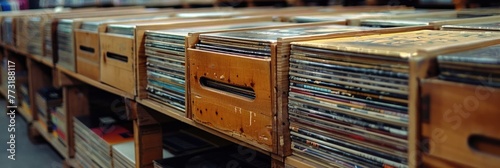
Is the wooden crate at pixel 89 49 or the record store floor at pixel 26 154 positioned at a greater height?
the wooden crate at pixel 89 49

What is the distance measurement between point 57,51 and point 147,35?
4.08ft

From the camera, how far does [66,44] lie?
256 centimetres

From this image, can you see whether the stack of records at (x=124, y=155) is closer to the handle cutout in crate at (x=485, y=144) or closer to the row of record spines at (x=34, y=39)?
the row of record spines at (x=34, y=39)

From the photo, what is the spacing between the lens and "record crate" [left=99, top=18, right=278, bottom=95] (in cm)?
172

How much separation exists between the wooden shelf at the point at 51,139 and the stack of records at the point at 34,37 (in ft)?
1.79

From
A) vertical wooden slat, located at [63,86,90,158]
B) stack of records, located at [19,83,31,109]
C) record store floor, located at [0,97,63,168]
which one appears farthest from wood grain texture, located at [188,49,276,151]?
stack of records, located at [19,83,31,109]

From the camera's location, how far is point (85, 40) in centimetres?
225

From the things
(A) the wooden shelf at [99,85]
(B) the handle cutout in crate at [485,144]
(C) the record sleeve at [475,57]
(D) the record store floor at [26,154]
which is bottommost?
(D) the record store floor at [26,154]

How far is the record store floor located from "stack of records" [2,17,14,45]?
0.66 m

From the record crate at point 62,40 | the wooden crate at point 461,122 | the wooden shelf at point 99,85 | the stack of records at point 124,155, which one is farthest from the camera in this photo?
the record crate at point 62,40

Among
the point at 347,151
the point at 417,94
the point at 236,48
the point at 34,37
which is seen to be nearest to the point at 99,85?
the point at 236,48

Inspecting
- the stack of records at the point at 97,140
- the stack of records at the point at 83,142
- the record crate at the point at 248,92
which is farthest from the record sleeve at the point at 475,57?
the stack of records at the point at 83,142

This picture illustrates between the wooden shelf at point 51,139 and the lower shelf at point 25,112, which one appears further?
the lower shelf at point 25,112

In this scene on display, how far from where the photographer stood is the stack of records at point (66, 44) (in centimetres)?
248
